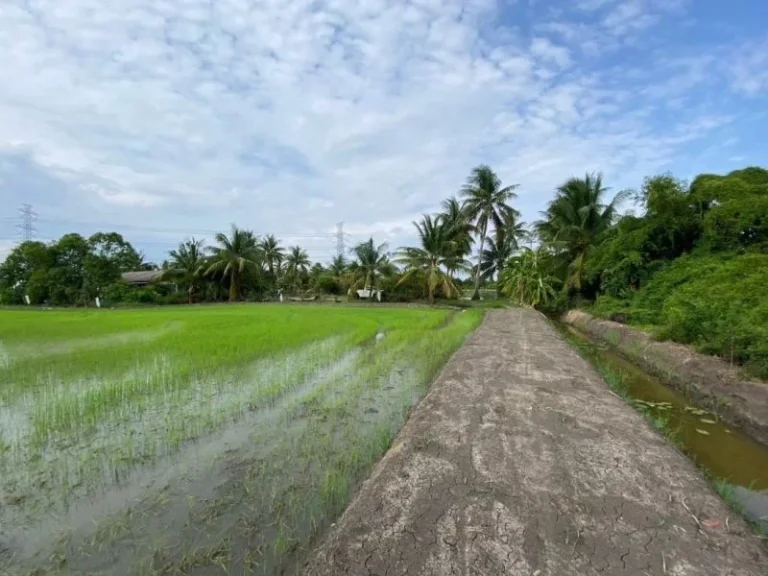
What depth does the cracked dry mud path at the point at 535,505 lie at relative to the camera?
6.58 ft

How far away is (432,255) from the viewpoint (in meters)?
24.7

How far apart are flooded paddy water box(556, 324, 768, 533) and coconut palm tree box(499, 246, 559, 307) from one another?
54.0ft

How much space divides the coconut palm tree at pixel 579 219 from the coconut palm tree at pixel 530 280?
4.57ft

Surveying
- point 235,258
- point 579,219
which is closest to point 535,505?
point 579,219

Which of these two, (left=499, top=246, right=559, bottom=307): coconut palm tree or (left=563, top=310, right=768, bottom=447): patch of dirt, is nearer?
(left=563, top=310, right=768, bottom=447): patch of dirt

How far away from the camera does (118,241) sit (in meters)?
31.6

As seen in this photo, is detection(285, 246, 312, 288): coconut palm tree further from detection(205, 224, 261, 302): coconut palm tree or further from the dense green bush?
the dense green bush

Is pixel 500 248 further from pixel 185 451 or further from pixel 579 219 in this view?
pixel 185 451

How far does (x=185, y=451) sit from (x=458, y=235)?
2412 centimetres

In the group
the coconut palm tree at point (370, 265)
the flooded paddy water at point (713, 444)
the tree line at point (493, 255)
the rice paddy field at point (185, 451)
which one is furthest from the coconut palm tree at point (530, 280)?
the rice paddy field at point (185, 451)

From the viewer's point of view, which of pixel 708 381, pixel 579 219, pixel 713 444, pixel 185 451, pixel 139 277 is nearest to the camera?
pixel 185 451

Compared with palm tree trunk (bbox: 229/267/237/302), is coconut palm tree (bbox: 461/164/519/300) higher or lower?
higher

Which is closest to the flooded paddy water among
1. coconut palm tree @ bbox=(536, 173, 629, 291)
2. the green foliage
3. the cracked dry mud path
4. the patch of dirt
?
the patch of dirt

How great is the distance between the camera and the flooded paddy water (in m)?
3.19
